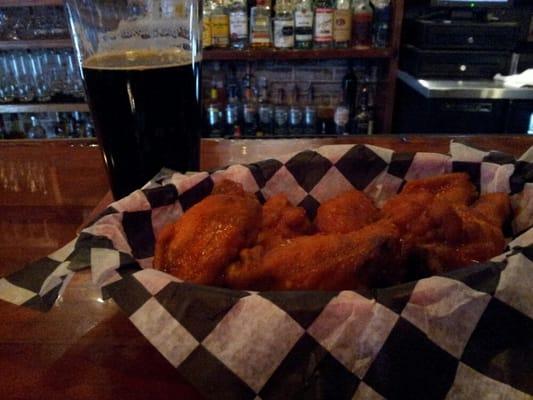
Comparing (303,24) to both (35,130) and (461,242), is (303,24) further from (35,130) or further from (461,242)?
(461,242)

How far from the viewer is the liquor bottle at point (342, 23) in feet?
5.82

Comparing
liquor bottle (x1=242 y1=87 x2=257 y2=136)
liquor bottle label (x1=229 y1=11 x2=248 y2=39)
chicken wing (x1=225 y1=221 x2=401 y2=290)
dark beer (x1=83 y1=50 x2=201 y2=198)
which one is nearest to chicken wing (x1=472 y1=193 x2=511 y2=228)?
chicken wing (x1=225 y1=221 x2=401 y2=290)

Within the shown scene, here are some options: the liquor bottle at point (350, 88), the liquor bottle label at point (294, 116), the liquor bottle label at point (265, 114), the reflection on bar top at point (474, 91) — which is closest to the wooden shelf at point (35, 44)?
the liquor bottle label at point (265, 114)

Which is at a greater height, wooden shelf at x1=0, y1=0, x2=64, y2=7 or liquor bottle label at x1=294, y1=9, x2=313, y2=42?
wooden shelf at x1=0, y1=0, x2=64, y2=7

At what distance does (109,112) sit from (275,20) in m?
1.39

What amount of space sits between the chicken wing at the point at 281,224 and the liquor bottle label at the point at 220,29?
1489mm

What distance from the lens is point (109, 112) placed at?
0.55 m

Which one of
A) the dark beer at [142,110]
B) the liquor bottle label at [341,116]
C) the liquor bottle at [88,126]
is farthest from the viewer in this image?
the liquor bottle at [88,126]

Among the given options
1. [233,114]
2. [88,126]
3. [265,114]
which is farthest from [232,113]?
[88,126]

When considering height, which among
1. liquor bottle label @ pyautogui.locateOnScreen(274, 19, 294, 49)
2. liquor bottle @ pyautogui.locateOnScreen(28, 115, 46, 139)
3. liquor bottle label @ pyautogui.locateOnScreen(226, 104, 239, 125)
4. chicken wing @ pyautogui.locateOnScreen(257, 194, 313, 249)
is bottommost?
liquor bottle @ pyautogui.locateOnScreen(28, 115, 46, 139)

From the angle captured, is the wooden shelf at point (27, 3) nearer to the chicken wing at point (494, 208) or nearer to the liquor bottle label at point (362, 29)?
the liquor bottle label at point (362, 29)

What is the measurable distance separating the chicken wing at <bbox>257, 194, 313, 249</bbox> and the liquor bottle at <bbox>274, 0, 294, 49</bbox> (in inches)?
57.8

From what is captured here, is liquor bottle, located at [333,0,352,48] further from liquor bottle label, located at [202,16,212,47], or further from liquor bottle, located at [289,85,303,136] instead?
liquor bottle label, located at [202,16,212,47]

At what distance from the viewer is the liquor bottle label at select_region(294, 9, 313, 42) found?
1.77 m
